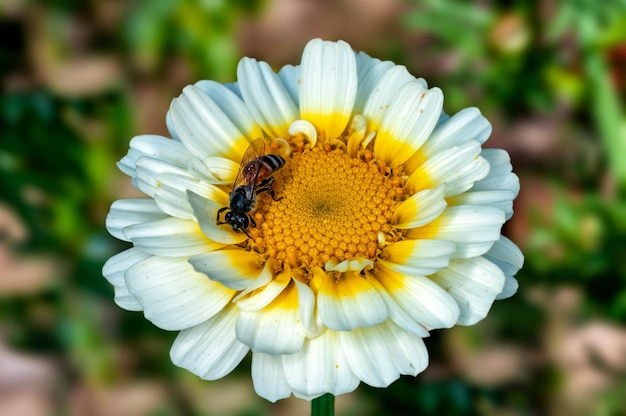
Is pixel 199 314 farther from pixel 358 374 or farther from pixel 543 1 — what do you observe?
pixel 543 1

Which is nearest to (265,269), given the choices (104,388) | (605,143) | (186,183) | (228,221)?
(228,221)

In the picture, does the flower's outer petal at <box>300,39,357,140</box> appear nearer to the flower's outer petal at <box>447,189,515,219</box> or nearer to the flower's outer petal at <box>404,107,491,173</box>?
the flower's outer petal at <box>404,107,491,173</box>

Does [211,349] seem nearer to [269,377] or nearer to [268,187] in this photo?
[269,377]

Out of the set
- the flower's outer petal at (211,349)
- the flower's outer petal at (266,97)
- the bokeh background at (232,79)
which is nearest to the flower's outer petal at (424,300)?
the flower's outer petal at (211,349)

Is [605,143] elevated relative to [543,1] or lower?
lower

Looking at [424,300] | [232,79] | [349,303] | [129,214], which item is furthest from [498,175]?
[232,79]
